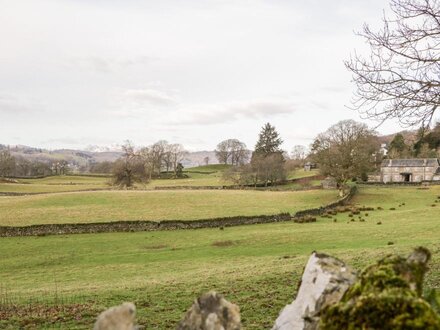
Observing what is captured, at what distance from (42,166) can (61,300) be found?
581ft

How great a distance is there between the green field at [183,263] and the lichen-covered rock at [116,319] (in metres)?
7.33

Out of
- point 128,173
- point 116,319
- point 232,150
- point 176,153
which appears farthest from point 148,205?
point 232,150

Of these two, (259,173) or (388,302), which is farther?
(259,173)

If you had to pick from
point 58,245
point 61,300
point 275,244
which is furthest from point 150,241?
point 61,300

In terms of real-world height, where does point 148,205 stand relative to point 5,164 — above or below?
below

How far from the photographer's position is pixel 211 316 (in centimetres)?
472

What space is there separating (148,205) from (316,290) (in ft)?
196

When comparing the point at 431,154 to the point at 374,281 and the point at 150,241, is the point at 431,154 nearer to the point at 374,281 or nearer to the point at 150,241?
the point at 150,241

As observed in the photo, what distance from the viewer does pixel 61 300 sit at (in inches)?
670

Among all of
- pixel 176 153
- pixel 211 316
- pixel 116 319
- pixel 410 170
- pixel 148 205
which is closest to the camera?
pixel 116 319

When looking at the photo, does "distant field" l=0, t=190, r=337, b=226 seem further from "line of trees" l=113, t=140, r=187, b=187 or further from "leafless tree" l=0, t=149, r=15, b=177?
"leafless tree" l=0, t=149, r=15, b=177

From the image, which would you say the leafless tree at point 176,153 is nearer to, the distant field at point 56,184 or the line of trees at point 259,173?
the distant field at point 56,184

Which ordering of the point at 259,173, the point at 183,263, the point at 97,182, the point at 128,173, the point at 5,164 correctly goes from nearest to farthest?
the point at 183,263, the point at 128,173, the point at 259,173, the point at 97,182, the point at 5,164

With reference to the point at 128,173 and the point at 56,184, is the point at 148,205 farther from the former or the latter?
the point at 56,184
